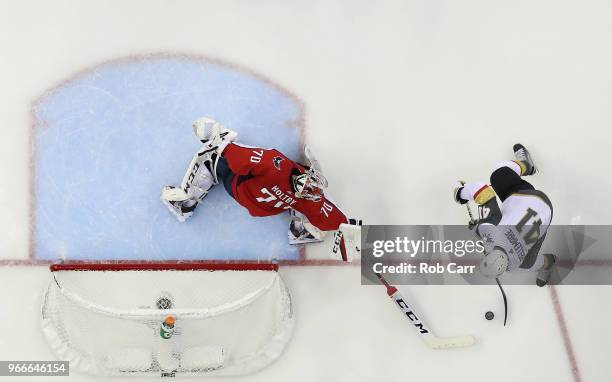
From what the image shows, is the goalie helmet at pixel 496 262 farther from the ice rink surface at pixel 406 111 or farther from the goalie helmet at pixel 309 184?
the goalie helmet at pixel 309 184

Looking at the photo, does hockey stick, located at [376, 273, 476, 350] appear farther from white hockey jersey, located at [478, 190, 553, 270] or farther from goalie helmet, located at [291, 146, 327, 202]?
goalie helmet, located at [291, 146, 327, 202]

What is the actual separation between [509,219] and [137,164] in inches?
95.4

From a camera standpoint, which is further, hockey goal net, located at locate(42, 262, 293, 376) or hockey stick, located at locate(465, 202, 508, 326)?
hockey stick, located at locate(465, 202, 508, 326)

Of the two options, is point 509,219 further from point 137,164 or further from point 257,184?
point 137,164

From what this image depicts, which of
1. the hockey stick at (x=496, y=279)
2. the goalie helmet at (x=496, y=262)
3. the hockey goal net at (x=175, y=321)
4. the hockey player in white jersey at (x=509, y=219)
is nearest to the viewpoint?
the goalie helmet at (x=496, y=262)

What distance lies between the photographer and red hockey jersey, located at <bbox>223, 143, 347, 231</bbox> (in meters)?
3.93

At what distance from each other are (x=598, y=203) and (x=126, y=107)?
3334 mm

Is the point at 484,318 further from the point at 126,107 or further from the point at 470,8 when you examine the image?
the point at 126,107

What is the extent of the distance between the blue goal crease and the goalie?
6.7 inches

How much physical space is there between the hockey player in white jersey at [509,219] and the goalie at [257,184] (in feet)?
2.72

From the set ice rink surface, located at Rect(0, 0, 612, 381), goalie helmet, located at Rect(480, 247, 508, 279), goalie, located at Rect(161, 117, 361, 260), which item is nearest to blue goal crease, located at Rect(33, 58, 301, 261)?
ice rink surface, located at Rect(0, 0, 612, 381)

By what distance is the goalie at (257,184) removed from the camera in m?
3.93

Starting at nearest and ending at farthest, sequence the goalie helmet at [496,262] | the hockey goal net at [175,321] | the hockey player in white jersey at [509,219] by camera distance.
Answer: the goalie helmet at [496,262]
the hockey player in white jersey at [509,219]
the hockey goal net at [175,321]

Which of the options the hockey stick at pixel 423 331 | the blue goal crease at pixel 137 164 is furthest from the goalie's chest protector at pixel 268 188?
the hockey stick at pixel 423 331
